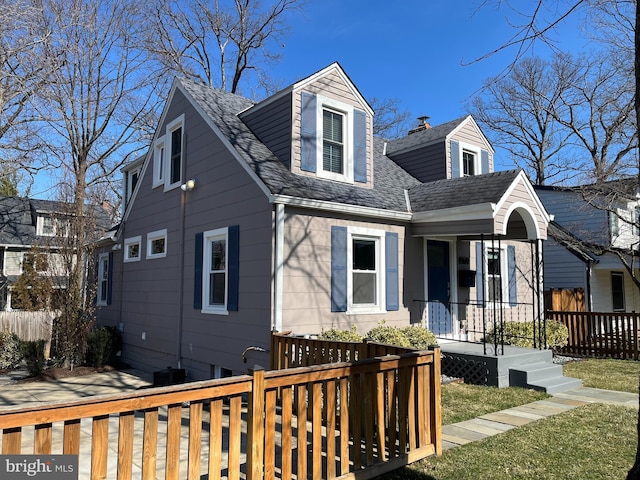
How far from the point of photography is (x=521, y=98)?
2569cm

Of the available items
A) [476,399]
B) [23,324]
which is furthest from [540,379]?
[23,324]

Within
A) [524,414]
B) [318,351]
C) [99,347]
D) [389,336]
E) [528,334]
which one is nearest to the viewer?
[318,351]

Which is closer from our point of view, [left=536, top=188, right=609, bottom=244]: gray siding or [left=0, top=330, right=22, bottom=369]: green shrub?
[left=0, top=330, right=22, bottom=369]: green shrub

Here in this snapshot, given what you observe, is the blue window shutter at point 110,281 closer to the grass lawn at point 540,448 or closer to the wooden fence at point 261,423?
the wooden fence at point 261,423

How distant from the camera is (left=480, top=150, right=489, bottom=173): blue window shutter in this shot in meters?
13.8

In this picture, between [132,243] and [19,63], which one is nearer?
[19,63]

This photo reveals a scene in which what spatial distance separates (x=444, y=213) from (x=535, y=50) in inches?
182

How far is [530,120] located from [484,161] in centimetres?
1545

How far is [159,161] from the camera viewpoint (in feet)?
38.2

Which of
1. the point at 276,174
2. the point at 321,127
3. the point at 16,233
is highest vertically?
the point at 321,127

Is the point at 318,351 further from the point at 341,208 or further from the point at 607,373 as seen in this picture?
the point at 607,373

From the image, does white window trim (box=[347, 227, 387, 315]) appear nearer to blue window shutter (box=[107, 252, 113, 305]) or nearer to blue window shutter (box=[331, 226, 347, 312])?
blue window shutter (box=[331, 226, 347, 312])

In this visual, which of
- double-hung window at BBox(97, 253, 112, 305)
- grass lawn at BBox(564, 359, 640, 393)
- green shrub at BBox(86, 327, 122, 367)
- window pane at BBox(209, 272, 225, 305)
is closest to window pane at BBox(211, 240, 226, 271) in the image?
window pane at BBox(209, 272, 225, 305)

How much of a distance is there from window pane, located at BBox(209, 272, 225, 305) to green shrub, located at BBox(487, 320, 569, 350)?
621 centimetres
